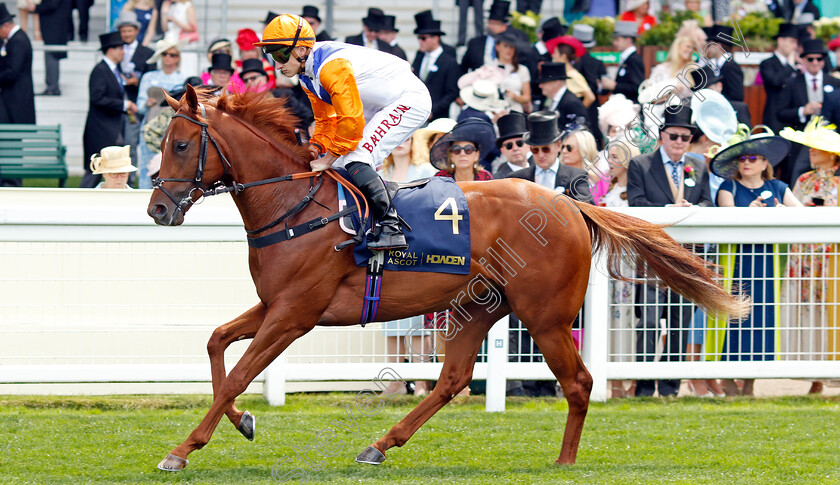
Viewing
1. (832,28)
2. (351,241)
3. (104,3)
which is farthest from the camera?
(104,3)

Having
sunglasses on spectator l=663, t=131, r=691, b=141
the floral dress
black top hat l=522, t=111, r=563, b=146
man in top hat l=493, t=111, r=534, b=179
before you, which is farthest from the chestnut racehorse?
man in top hat l=493, t=111, r=534, b=179

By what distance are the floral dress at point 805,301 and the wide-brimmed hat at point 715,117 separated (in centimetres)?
173

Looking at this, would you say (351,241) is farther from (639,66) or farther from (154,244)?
(639,66)

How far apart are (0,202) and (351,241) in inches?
109

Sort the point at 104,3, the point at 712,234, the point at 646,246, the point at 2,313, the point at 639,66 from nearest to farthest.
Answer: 1. the point at 646,246
2. the point at 2,313
3. the point at 712,234
4. the point at 639,66
5. the point at 104,3

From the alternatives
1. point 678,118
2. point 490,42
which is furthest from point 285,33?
point 490,42

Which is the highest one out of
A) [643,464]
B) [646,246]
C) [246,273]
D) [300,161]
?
[300,161]

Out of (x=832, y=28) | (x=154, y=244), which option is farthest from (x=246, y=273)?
(x=832, y=28)

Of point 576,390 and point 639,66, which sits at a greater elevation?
point 639,66

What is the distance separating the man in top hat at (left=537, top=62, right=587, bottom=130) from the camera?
888 cm

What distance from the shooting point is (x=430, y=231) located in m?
4.74

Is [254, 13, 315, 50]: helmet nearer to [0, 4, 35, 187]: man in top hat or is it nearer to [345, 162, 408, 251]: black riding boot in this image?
[345, 162, 408, 251]: black riding boot

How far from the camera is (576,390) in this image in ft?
16.1

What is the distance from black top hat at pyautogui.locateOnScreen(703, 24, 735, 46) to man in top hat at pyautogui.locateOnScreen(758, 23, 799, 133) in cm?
53
